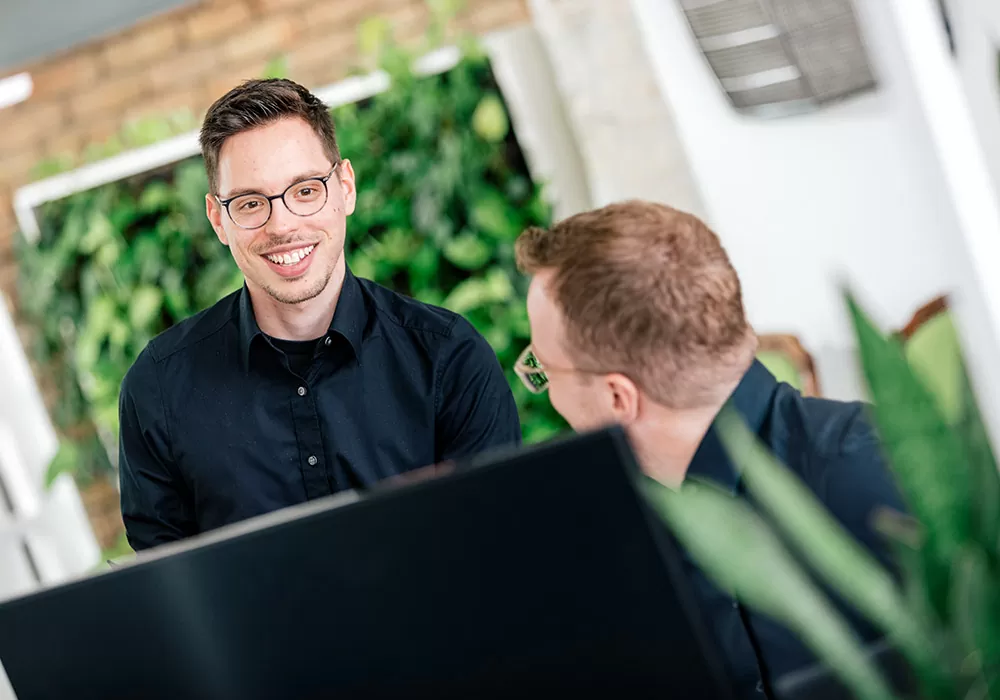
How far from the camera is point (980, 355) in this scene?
97.4 inches

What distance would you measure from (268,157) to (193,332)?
14.2 inches

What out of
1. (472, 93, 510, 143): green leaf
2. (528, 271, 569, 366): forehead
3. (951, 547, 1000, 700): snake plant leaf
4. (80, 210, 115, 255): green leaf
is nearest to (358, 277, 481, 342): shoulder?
(528, 271, 569, 366): forehead

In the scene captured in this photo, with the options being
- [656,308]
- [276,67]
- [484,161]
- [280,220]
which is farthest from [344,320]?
[276,67]

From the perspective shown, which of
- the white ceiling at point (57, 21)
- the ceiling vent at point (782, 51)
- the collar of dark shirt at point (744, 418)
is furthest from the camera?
the white ceiling at point (57, 21)

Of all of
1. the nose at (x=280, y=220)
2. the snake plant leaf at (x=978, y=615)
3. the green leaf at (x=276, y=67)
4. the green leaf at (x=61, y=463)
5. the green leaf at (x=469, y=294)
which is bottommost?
the snake plant leaf at (x=978, y=615)

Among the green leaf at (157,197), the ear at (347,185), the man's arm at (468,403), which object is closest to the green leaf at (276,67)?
the green leaf at (157,197)

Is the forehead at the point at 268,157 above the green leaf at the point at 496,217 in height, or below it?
above

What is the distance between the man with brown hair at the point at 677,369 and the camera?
1.12 metres

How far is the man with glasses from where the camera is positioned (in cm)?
167

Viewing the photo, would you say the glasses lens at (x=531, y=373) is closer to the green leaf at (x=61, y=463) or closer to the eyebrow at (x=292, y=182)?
the eyebrow at (x=292, y=182)

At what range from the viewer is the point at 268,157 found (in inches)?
64.9

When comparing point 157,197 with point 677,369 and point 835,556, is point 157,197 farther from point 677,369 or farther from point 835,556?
point 835,556

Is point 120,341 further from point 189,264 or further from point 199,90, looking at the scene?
point 199,90

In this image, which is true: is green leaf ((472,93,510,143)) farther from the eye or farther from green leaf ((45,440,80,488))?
green leaf ((45,440,80,488))
